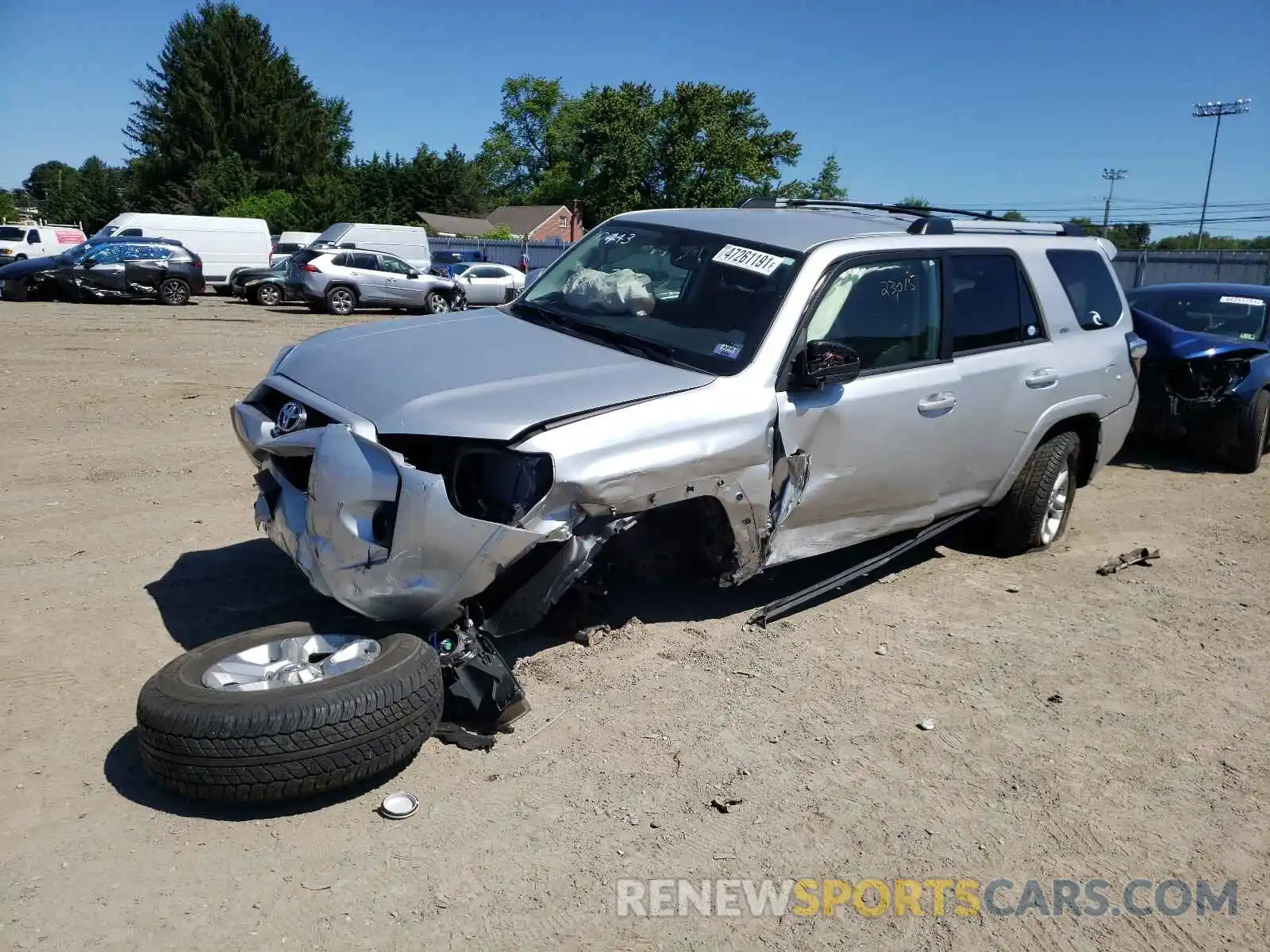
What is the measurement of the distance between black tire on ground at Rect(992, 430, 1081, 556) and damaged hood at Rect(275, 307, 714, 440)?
272cm

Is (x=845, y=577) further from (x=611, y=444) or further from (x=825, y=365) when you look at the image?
(x=611, y=444)

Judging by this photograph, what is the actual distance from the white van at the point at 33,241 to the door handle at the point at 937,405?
31224mm

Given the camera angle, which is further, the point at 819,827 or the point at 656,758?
the point at 656,758

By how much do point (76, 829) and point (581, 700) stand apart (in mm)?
1769

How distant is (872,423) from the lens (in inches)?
180

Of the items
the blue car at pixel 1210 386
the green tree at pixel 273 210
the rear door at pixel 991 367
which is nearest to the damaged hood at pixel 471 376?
the rear door at pixel 991 367

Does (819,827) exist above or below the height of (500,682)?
A: below

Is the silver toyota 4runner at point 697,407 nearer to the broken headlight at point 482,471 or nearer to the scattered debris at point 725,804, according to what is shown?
the broken headlight at point 482,471

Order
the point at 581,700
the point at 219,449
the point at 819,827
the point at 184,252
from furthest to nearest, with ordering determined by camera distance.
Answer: the point at 184,252
the point at 219,449
the point at 581,700
the point at 819,827

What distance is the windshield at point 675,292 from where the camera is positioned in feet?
14.1

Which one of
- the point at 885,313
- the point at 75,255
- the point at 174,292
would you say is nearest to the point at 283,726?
the point at 885,313

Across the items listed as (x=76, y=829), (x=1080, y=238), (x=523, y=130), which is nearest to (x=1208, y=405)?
(x=1080, y=238)

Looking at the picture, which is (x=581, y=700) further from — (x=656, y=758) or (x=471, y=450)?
(x=471, y=450)

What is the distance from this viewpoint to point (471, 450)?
11.4ft
